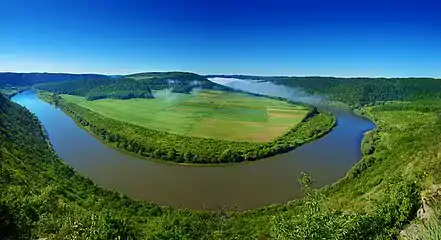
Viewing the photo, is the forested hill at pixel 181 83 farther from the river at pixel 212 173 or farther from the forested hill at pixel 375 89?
the river at pixel 212 173

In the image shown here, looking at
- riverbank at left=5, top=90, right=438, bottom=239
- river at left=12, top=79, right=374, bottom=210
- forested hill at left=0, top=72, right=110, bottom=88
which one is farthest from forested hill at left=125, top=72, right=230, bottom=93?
riverbank at left=5, top=90, right=438, bottom=239

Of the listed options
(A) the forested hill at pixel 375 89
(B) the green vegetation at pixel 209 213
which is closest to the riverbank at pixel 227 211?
(B) the green vegetation at pixel 209 213

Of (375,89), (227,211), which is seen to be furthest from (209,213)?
(375,89)

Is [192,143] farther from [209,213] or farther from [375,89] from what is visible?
[375,89]

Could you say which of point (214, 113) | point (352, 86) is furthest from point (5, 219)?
point (352, 86)

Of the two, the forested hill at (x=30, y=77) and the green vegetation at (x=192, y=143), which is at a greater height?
the forested hill at (x=30, y=77)
